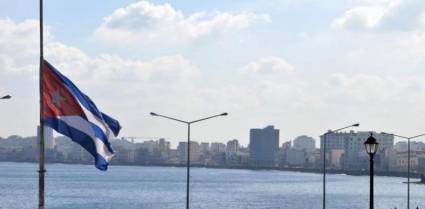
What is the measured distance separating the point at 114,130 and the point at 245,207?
336 feet

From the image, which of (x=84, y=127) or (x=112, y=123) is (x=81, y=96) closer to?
(x=84, y=127)

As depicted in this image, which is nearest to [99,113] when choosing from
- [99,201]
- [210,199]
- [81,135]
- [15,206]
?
[81,135]

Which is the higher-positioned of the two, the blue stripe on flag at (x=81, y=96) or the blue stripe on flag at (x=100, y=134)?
the blue stripe on flag at (x=81, y=96)

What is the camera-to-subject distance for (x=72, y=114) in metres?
22.9

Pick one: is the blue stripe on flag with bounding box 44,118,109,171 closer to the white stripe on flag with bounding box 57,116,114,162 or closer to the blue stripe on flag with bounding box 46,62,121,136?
the white stripe on flag with bounding box 57,116,114,162

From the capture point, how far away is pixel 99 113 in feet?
76.1

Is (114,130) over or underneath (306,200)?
over

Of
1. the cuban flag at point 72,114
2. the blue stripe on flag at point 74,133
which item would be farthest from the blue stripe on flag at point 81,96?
the blue stripe on flag at point 74,133

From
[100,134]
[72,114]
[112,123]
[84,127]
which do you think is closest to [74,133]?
[84,127]

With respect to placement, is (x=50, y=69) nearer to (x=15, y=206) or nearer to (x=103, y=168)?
(x=103, y=168)

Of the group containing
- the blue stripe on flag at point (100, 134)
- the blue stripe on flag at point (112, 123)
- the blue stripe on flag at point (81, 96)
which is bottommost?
the blue stripe on flag at point (100, 134)

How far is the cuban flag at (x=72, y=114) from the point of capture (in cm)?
2277

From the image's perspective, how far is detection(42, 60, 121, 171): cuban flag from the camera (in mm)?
22766

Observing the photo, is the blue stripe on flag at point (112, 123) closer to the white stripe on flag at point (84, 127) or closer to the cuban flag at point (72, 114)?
the cuban flag at point (72, 114)
